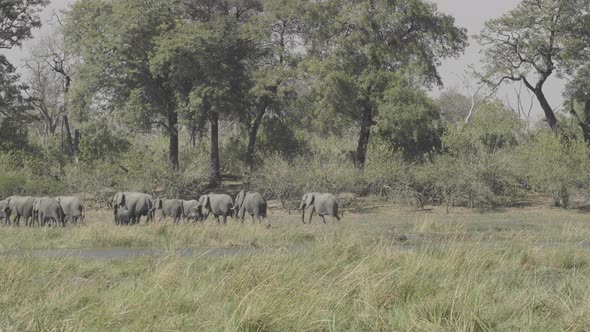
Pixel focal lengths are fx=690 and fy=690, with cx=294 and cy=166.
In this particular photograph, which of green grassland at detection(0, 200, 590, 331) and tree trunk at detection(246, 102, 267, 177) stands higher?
tree trunk at detection(246, 102, 267, 177)

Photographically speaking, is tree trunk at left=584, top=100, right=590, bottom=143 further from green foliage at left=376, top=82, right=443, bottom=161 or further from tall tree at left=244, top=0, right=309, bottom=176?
tall tree at left=244, top=0, right=309, bottom=176

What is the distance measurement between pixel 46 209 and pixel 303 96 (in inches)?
817

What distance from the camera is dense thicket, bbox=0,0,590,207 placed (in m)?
39.0

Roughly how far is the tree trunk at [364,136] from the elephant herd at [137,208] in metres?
14.5

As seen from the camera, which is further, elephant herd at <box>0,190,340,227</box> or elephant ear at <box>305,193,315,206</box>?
elephant ear at <box>305,193,315,206</box>

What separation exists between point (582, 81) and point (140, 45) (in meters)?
28.1

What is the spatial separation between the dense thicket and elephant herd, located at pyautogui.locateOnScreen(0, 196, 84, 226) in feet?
28.7

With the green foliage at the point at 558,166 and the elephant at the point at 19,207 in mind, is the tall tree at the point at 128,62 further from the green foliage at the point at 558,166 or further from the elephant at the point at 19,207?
the green foliage at the point at 558,166

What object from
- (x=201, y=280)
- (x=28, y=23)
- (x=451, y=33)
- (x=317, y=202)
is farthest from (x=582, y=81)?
(x=201, y=280)

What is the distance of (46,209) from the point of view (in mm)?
26359

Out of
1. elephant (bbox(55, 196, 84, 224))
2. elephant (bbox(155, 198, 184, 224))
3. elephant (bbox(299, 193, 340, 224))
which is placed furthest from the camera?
elephant (bbox(299, 193, 340, 224))

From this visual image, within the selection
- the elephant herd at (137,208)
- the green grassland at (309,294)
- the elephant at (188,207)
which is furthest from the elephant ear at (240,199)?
the green grassland at (309,294)

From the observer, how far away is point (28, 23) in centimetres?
4638

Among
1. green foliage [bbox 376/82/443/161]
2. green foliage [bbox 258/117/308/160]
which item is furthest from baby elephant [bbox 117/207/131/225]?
green foliage [bbox 258/117/308/160]
